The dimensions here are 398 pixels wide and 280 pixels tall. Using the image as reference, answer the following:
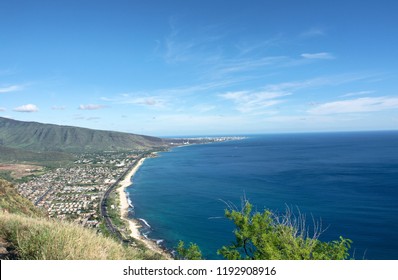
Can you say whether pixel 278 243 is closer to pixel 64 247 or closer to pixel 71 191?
pixel 64 247

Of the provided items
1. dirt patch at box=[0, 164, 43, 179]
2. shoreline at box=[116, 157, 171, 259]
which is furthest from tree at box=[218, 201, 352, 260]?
dirt patch at box=[0, 164, 43, 179]

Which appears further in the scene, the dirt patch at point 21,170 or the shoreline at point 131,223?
the dirt patch at point 21,170

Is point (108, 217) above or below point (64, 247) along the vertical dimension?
below

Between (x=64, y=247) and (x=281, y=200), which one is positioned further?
(x=281, y=200)

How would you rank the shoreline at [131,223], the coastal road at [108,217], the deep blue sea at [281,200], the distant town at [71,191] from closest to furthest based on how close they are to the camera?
the shoreline at [131,223]
the coastal road at [108,217]
the deep blue sea at [281,200]
the distant town at [71,191]

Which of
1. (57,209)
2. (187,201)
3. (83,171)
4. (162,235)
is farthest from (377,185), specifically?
(83,171)

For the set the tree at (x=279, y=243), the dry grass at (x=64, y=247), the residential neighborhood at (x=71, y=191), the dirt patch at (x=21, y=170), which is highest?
the dry grass at (x=64, y=247)

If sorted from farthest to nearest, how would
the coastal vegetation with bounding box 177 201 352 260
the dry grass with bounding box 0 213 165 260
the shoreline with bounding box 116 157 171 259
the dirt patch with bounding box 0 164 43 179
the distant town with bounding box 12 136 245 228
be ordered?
the dirt patch with bounding box 0 164 43 179 → the distant town with bounding box 12 136 245 228 → the shoreline with bounding box 116 157 171 259 → the coastal vegetation with bounding box 177 201 352 260 → the dry grass with bounding box 0 213 165 260

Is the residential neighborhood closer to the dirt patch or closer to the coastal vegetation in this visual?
the dirt patch

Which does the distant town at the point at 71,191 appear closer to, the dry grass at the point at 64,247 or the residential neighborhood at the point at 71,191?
the residential neighborhood at the point at 71,191

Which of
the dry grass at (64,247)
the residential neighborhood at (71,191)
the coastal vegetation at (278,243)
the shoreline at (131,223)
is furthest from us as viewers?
the residential neighborhood at (71,191)

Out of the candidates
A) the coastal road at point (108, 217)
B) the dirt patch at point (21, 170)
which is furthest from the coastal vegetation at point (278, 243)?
the dirt patch at point (21, 170)

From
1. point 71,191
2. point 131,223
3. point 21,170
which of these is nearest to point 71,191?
point 71,191
